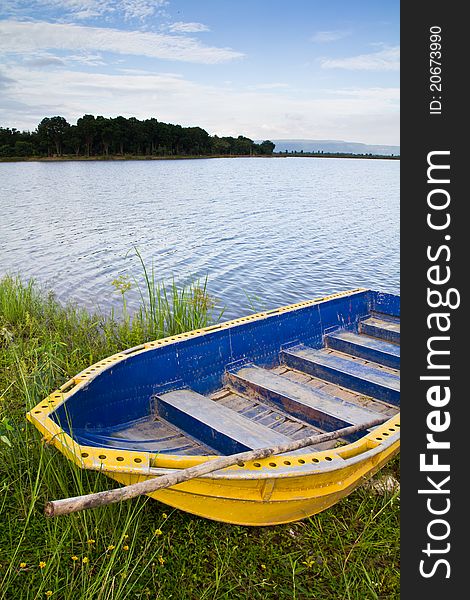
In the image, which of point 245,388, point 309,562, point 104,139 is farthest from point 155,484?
point 104,139

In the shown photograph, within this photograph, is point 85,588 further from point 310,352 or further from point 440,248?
point 310,352

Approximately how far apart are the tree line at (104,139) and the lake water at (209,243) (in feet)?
124

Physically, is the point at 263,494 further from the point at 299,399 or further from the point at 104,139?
the point at 104,139

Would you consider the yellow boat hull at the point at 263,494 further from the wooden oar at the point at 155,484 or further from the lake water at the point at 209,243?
the lake water at the point at 209,243

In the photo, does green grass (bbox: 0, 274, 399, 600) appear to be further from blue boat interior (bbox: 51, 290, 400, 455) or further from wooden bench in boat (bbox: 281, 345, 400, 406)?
wooden bench in boat (bbox: 281, 345, 400, 406)

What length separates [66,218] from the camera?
18969mm

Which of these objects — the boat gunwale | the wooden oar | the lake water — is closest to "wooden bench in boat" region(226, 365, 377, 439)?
the boat gunwale

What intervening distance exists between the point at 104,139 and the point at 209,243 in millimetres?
55840

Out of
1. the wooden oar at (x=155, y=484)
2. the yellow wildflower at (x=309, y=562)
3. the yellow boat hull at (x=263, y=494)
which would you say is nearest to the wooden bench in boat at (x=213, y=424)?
the yellow boat hull at (x=263, y=494)

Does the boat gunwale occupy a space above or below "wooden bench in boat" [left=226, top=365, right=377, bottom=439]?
above

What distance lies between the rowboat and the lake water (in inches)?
156

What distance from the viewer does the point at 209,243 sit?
15109 mm

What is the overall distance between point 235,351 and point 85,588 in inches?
90.3

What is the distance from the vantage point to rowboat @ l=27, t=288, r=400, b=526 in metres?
2.82
